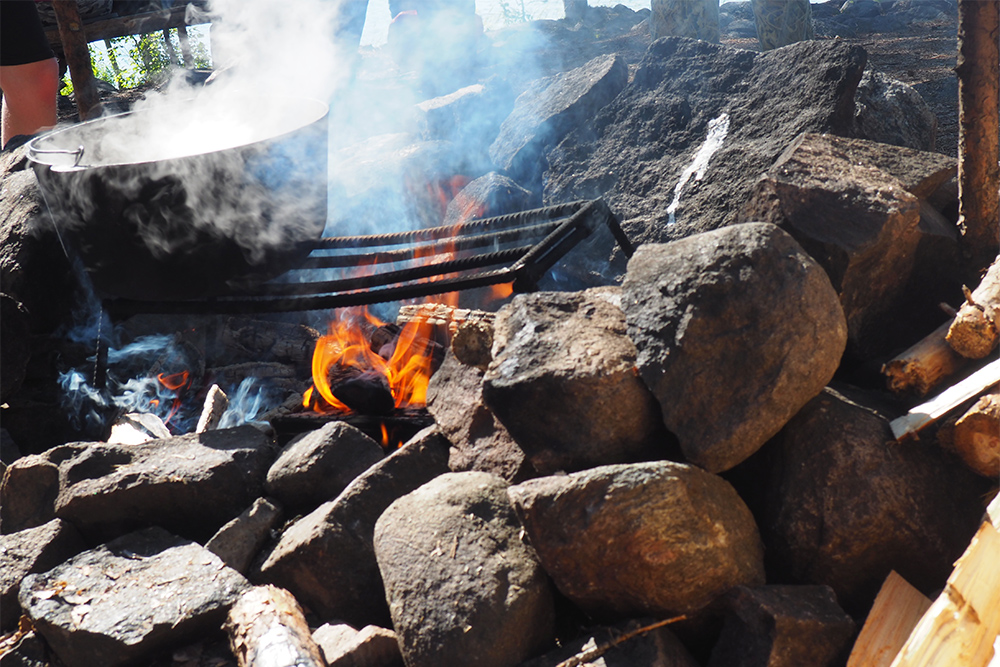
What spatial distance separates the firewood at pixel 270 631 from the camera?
5.94ft

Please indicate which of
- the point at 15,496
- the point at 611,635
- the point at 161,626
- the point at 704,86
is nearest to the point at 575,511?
the point at 611,635

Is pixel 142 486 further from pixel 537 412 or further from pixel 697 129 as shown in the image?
pixel 697 129

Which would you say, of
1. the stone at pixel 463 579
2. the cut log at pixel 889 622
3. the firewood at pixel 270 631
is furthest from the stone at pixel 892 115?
the firewood at pixel 270 631

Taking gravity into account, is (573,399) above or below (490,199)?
above

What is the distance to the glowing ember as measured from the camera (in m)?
2.96

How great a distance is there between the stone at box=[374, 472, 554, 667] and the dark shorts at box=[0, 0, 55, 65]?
3.65 metres

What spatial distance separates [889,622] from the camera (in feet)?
5.32

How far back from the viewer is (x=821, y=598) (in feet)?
5.46

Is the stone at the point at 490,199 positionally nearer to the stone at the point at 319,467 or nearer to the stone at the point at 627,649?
the stone at the point at 319,467

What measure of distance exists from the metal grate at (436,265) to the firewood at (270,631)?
3.66 feet

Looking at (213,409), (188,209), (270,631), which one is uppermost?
(188,209)

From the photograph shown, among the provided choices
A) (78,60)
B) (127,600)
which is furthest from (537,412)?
(78,60)

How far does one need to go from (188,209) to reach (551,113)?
87.5 inches

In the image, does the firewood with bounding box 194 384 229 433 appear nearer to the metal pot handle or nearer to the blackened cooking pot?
the blackened cooking pot
